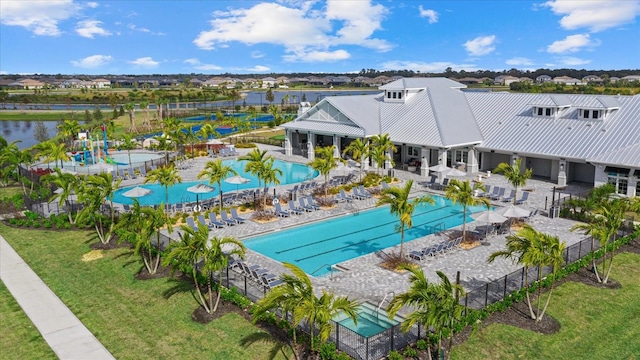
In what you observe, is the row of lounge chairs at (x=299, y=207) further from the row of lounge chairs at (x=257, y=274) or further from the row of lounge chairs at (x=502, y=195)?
the row of lounge chairs at (x=502, y=195)

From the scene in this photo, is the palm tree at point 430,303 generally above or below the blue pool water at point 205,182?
above

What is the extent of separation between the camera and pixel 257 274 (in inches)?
778

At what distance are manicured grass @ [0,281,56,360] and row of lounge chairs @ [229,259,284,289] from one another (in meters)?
7.38

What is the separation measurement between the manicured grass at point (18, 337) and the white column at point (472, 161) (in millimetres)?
32609

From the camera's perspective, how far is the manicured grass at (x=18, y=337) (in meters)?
15.1

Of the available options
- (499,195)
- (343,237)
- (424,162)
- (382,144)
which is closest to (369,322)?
(343,237)

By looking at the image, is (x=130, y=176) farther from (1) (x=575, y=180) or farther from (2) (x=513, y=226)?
(1) (x=575, y=180)

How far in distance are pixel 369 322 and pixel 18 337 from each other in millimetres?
11643

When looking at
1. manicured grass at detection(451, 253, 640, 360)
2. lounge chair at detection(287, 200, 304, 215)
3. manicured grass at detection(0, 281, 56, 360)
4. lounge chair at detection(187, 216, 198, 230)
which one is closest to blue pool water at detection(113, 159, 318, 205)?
lounge chair at detection(287, 200, 304, 215)

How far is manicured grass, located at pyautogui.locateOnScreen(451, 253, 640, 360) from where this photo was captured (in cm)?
1512

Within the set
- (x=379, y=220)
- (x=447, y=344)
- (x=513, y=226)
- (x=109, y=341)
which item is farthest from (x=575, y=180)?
(x=109, y=341)

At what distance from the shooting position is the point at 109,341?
15.9 m

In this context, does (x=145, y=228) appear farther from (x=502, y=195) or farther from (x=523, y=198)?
(x=502, y=195)

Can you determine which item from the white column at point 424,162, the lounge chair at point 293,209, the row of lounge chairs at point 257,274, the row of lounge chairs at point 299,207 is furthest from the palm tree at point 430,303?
the white column at point 424,162
